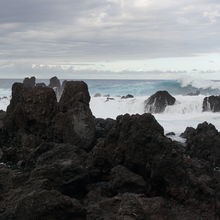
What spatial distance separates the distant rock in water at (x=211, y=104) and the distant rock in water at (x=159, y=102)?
8.07ft

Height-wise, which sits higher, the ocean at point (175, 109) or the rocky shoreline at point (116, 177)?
the rocky shoreline at point (116, 177)

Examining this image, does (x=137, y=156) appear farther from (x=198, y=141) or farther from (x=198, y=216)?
(x=198, y=141)

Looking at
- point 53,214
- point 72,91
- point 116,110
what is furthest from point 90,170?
point 116,110

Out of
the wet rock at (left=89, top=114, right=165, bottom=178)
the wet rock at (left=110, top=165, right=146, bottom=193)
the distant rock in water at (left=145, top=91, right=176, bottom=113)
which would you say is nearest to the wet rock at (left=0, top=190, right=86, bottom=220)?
the wet rock at (left=110, top=165, right=146, bottom=193)

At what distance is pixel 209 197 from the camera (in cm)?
958

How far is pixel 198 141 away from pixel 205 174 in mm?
3735

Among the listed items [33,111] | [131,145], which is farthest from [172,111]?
[131,145]

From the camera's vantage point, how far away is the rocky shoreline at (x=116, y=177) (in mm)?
8125

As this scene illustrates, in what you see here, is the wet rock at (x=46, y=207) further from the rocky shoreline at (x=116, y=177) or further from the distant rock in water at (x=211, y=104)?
the distant rock in water at (x=211, y=104)

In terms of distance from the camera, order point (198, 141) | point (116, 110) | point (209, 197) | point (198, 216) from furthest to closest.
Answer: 1. point (116, 110)
2. point (198, 141)
3. point (209, 197)
4. point (198, 216)

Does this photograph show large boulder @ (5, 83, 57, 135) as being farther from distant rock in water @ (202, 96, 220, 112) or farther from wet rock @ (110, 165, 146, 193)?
distant rock in water @ (202, 96, 220, 112)

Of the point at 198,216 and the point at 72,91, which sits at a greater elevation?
the point at 72,91

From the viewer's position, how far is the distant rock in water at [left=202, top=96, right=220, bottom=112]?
33719 millimetres

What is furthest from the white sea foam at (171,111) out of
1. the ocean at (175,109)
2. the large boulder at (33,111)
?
the large boulder at (33,111)
